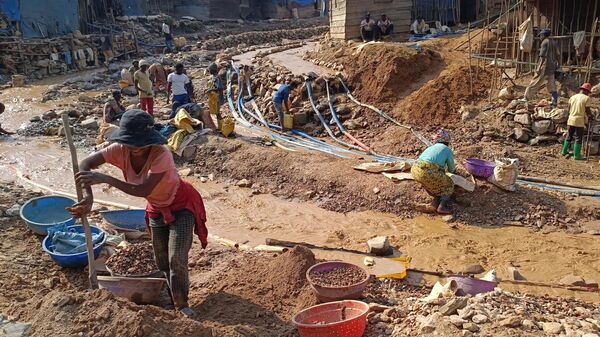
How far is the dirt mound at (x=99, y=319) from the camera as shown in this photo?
3.30 m

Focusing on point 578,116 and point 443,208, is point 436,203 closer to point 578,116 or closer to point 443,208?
point 443,208

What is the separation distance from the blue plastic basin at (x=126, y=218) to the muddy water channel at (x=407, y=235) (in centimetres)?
124

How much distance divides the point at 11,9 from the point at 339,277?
20944 millimetres

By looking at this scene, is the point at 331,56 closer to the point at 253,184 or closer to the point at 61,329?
the point at 253,184

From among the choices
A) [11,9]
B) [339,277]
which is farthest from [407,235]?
[11,9]

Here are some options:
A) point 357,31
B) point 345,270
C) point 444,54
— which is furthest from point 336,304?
point 357,31

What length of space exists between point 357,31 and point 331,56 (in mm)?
1891

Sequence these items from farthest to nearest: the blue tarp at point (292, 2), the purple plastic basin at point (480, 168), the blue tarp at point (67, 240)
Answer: the blue tarp at point (292, 2), the purple plastic basin at point (480, 168), the blue tarp at point (67, 240)

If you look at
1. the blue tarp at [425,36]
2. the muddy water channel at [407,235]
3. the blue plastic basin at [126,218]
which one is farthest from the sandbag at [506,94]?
the blue plastic basin at [126,218]

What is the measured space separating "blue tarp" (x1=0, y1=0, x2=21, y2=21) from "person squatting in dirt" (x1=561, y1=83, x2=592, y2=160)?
20.0 meters

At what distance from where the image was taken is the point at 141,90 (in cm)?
1141

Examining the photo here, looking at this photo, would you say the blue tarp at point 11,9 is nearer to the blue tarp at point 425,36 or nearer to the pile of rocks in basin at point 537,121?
the blue tarp at point 425,36

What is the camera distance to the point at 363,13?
1634 centimetres

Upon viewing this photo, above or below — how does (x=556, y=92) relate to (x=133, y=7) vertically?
below
